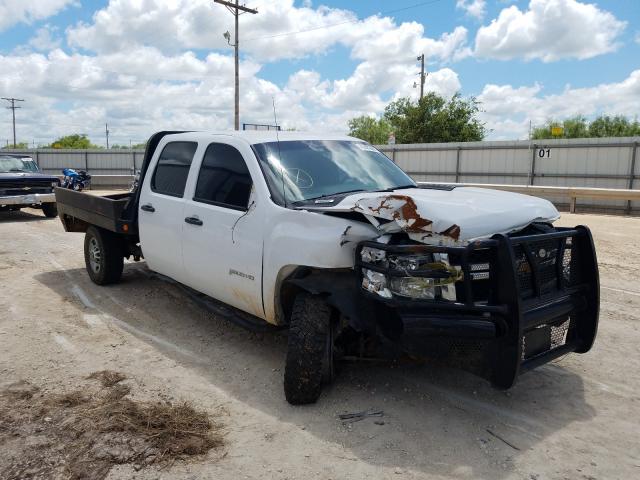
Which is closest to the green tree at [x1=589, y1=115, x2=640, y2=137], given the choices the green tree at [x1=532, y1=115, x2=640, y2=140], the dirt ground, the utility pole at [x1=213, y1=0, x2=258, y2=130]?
the green tree at [x1=532, y1=115, x2=640, y2=140]

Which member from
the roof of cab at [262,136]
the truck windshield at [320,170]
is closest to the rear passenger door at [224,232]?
the roof of cab at [262,136]

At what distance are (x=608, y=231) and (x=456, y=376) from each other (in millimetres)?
10030

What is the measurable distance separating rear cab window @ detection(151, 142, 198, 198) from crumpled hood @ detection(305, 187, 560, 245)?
195cm

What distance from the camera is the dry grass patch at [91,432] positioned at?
3.14 metres

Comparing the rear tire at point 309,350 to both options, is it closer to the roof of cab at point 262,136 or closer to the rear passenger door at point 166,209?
the roof of cab at point 262,136

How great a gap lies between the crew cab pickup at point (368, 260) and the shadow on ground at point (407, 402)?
0.30 m

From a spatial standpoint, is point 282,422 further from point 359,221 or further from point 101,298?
point 101,298

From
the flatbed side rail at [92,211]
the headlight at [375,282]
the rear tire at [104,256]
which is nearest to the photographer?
the headlight at [375,282]

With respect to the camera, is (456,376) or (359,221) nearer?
(359,221)

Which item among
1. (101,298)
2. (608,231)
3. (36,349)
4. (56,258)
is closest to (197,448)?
(36,349)

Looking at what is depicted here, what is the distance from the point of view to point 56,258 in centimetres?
913

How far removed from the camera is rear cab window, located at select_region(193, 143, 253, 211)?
4.53 m

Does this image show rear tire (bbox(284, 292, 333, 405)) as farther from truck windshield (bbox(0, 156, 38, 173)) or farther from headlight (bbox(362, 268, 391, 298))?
truck windshield (bbox(0, 156, 38, 173))

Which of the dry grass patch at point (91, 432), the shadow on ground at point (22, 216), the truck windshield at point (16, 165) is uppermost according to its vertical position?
the truck windshield at point (16, 165)
